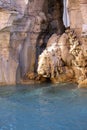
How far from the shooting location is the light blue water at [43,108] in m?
6.62

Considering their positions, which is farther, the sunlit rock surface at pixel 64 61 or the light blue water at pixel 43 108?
the sunlit rock surface at pixel 64 61

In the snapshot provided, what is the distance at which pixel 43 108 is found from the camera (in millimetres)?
7906

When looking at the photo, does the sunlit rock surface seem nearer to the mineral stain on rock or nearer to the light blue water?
the mineral stain on rock

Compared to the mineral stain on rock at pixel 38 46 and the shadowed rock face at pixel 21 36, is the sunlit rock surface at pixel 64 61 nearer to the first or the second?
the mineral stain on rock at pixel 38 46

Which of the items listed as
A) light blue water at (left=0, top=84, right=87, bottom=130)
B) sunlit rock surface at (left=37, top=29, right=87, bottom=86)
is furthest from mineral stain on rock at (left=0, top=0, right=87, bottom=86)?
light blue water at (left=0, top=84, right=87, bottom=130)

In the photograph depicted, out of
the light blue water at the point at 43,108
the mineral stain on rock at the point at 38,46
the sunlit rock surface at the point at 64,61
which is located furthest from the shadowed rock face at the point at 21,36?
the light blue water at the point at 43,108

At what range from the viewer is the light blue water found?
662cm

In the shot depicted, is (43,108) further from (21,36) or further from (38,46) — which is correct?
(38,46)

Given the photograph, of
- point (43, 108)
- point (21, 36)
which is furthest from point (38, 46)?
point (43, 108)

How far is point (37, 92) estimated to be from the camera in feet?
32.3

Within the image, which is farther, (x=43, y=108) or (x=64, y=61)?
(x=64, y=61)

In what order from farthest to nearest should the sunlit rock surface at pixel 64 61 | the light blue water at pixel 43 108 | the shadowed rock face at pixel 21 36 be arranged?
1. the shadowed rock face at pixel 21 36
2. the sunlit rock surface at pixel 64 61
3. the light blue water at pixel 43 108

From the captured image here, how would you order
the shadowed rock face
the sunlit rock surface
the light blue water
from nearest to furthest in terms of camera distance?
the light blue water
the sunlit rock surface
the shadowed rock face

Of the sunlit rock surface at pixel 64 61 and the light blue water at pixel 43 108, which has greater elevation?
the sunlit rock surface at pixel 64 61
